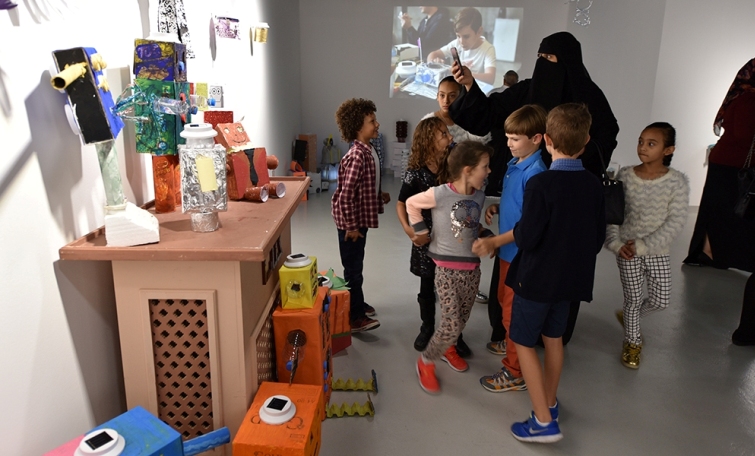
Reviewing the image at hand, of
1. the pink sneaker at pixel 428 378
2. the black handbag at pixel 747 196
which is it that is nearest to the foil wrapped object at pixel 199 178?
the pink sneaker at pixel 428 378

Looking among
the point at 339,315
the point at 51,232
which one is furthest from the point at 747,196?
the point at 51,232

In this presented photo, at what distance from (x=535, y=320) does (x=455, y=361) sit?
0.64 meters

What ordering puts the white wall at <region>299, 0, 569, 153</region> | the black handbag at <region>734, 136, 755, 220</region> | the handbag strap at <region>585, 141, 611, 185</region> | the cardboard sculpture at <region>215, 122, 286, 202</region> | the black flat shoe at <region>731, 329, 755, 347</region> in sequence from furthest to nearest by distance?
the white wall at <region>299, 0, 569, 153</region>, the black flat shoe at <region>731, 329, 755, 347</region>, the black handbag at <region>734, 136, 755, 220</region>, the handbag strap at <region>585, 141, 611, 185</region>, the cardboard sculpture at <region>215, 122, 286, 202</region>

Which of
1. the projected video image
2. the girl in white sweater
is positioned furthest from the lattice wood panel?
the projected video image

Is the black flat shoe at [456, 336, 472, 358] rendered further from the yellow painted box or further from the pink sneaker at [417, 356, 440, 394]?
the yellow painted box

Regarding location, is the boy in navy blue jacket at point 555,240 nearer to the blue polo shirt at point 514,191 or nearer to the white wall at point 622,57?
the blue polo shirt at point 514,191

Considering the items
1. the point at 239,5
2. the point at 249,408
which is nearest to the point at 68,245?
the point at 249,408

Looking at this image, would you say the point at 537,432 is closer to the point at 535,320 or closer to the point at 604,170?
the point at 535,320

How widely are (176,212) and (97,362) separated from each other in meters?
0.46

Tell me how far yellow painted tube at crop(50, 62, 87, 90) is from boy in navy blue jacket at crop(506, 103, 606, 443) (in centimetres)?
130

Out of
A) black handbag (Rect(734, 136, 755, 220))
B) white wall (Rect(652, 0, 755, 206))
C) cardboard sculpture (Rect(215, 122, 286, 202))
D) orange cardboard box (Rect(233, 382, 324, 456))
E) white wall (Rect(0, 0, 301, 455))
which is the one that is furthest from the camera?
white wall (Rect(652, 0, 755, 206))

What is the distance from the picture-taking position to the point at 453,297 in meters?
2.14

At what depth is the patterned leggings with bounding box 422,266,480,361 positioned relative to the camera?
84.4 inches

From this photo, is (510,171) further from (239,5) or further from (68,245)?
(239,5)
